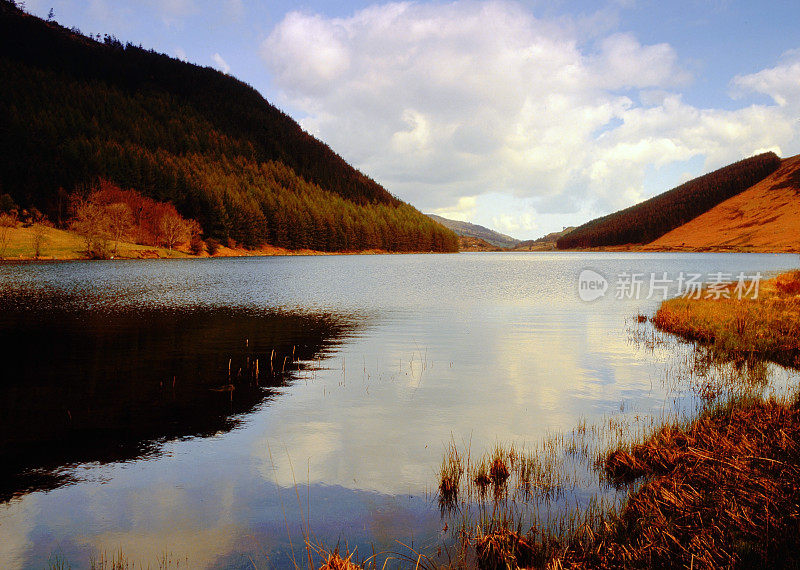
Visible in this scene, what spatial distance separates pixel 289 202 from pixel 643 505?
194 metres

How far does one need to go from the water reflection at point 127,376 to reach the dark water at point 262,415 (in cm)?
8

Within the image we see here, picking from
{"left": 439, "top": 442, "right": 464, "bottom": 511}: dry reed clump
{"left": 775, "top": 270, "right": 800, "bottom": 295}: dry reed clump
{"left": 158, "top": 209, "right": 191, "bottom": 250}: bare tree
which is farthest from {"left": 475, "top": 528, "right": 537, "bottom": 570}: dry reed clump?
{"left": 158, "top": 209, "right": 191, "bottom": 250}: bare tree

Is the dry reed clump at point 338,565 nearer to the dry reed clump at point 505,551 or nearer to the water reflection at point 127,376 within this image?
the dry reed clump at point 505,551

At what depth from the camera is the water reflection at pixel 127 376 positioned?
468 inches

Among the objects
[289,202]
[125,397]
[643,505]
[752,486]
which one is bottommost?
[125,397]

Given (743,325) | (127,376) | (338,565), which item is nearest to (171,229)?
(127,376)

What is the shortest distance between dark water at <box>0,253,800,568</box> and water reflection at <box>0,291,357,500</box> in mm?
84

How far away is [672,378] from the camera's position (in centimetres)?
1841

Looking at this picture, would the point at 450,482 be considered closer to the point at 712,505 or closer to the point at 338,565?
the point at 338,565

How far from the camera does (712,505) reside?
6.86 m

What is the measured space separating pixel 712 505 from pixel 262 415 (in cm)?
1148

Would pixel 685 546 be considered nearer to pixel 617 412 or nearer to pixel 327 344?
pixel 617 412

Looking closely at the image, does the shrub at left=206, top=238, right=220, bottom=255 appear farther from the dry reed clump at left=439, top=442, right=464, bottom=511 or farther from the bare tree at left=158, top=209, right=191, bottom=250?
the dry reed clump at left=439, top=442, right=464, bottom=511

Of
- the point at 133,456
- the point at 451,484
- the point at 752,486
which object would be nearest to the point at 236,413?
the point at 133,456
